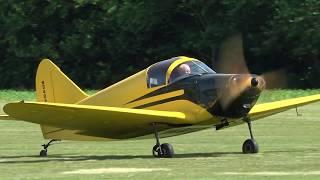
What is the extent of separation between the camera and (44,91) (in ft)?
65.3

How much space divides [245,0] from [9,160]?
43.6m

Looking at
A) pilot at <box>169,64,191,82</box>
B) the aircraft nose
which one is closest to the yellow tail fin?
pilot at <box>169,64,191,82</box>

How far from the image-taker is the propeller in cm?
1738

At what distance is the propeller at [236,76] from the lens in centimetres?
1738

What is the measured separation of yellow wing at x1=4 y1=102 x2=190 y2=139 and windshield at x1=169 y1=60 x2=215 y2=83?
2.49 ft

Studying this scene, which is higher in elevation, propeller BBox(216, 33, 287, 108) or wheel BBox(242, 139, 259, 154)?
propeller BBox(216, 33, 287, 108)

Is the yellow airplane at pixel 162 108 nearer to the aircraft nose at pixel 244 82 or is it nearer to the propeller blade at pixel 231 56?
the aircraft nose at pixel 244 82

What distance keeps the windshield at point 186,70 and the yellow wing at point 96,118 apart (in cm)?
76

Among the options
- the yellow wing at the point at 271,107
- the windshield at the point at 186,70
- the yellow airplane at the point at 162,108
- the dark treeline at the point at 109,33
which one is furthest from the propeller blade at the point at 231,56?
the dark treeline at the point at 109,33

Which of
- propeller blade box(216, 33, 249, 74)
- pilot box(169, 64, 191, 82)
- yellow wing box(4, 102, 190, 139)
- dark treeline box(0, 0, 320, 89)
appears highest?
propeller blade box(216, 33, 249, 74)

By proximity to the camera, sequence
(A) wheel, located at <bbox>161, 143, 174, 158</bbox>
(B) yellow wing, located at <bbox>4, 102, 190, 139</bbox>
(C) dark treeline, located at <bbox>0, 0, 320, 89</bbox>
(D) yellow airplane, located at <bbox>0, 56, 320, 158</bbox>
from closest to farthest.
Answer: (B) yellow wing, located at <bbox>4, 102, 190, 139</bbox>
(D) yellow airplane, located at <bbox>0, 56, 320, 158</bbox>
(A) wheel, located at <bbox>161, 143, 174, 158</bbox>
(C) dark treeline, located at <bbox>0, 0, 320, 89</bbox>

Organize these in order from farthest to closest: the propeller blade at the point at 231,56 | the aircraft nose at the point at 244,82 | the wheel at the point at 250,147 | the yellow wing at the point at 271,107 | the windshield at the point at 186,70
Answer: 1. the yellow wing at the point at 271,107
2. the wheel at the point at 250,147
3. the windshield at the point at 186,70
4. the propeller blade at the point at 231,56
5. the aircraft nose at the point at 244,82

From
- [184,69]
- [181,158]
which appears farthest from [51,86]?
[181,158]

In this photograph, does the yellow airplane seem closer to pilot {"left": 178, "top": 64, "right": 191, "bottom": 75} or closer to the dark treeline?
pilot {"left": 178, "top": 64, "right": 191, "bottom": 75}
